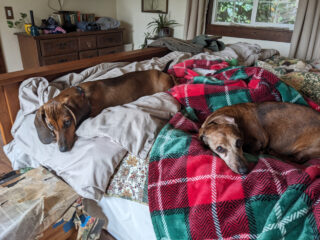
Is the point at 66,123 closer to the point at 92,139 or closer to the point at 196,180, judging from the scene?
the point at 92,139

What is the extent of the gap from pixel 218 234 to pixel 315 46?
3.13m

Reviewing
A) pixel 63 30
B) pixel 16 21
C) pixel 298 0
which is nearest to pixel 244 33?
pixel 298 0

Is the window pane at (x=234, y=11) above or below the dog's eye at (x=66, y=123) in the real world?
above

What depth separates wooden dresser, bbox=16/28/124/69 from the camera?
3162mm

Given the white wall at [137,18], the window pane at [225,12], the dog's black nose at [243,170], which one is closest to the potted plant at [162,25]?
the white wall at [137,18]

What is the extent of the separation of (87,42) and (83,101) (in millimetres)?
2716

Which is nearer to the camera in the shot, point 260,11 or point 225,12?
point 260,11

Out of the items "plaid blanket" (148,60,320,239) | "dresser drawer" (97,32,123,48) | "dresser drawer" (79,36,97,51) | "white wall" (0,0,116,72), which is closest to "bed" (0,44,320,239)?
"plaid blanket" (148,60,320,239)

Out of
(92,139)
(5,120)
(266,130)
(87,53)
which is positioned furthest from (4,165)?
(87,53)

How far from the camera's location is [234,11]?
3672 millimetres

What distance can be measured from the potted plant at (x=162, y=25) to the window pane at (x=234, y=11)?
0.72 meters

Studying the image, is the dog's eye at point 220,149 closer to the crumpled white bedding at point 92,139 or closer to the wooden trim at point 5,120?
the crumpled white bedding at point 92,139

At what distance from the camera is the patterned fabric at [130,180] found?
3.35 feet

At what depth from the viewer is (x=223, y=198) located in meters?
0.84
